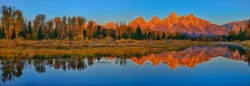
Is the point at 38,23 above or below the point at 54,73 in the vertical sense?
above

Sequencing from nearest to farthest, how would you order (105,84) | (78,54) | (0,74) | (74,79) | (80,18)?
(105,84) → (74,79) → (0,74) → (78,54) → (80,18)

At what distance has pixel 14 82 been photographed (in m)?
13.5

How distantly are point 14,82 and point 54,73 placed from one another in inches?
126

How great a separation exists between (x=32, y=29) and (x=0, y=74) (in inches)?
2827

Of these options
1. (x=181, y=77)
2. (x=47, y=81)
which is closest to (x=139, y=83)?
(x=181, y=77)

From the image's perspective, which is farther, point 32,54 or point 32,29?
point 32,29

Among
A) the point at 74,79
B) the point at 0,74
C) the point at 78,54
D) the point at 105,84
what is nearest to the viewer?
the point at 105,84

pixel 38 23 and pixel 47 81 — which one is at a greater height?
pixel 38 23

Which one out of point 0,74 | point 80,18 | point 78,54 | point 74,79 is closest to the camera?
point 74,79

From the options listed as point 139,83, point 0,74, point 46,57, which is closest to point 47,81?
point 0,74

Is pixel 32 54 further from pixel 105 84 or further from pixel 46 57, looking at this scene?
pixel 105 84

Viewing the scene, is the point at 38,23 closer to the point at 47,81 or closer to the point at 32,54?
the point at 32,54

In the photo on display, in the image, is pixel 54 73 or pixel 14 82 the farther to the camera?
pixel 54 73

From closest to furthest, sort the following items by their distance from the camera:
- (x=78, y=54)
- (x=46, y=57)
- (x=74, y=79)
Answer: (x=74, y=79) < (x=46, y=57) < (x=78, y=54)
